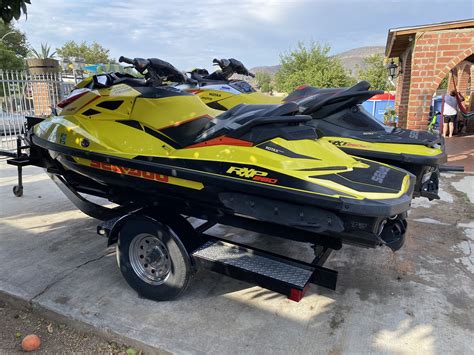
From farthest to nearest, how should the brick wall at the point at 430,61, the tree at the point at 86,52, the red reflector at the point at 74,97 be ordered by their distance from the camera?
the tree at the point at 86,52
the brick wall at the point at 430,61
the red reflector at the point at 74,97

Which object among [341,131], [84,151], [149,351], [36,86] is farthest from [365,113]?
[36,86]

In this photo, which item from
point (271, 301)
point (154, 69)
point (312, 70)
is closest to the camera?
point (271, 301)

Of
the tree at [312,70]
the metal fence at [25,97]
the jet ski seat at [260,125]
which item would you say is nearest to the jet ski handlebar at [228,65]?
the jet ski seat at [260,125]

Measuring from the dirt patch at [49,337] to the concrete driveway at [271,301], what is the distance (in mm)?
90

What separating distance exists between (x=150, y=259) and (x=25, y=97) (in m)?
10.7

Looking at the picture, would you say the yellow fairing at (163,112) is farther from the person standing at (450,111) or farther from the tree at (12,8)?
the person standing at (450,111)

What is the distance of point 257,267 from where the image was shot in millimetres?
2820

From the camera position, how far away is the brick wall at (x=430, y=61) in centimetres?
823

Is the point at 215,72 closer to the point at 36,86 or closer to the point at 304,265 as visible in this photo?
the point at 304,265

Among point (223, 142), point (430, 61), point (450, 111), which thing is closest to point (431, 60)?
point (430, 61)

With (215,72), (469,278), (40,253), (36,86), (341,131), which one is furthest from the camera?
(36,86)

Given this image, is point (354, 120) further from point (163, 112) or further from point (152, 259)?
point (152, 259)

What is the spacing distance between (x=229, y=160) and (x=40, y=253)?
2.50 m

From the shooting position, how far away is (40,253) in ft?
13.0
